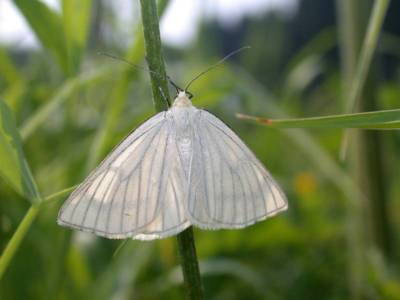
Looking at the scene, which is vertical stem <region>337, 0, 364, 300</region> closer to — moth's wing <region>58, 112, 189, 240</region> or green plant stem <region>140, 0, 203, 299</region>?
moth's wing <region>58, 112, 189, 240</region>

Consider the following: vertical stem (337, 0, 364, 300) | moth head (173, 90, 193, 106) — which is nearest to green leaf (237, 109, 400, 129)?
moth head (173, 90, 193, 106)

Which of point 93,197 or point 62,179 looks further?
point 62,179

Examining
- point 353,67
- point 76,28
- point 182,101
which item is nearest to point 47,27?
point 76,28

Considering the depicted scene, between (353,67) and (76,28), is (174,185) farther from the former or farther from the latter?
(353,67)

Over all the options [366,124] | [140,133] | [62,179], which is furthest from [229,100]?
[366,124]

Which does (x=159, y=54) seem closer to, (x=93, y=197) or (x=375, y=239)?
(x=93, y=197)

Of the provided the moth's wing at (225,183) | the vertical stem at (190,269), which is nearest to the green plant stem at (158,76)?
the vertical stem at (190,269)

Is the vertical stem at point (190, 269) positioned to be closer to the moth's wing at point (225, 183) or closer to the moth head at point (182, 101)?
the moth's wing at point (225, 183)
